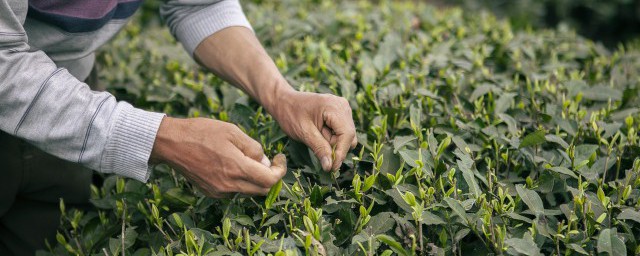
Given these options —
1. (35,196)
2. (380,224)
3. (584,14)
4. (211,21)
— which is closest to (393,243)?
(380,224)

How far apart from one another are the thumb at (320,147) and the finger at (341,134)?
0.08ft

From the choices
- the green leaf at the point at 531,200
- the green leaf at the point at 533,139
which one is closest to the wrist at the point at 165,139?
the green leaf at the point at 531,200

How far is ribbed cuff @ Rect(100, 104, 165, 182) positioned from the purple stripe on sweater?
1.58 ft

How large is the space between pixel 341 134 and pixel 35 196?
1262 millimetres

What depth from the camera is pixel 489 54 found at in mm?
3123

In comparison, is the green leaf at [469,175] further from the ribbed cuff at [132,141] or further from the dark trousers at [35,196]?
the dark trousers at [35,196]

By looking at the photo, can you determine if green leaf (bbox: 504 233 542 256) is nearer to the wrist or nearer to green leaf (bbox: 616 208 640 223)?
green leaf (bbox: 616 208 640 223)

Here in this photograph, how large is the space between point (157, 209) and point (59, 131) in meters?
0.37

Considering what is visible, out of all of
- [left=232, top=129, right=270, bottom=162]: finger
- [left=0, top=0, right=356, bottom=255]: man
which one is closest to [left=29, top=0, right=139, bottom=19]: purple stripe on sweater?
[left=0, top=0, right=356, bottom=255]: man

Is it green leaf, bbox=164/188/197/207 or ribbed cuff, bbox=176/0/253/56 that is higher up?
ribbed cuff, bbox=176/0/253/56

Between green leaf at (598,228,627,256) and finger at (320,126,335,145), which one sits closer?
green leaf at (598,228,627,256)

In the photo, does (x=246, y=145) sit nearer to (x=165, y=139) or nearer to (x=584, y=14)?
(x=165, y=139)

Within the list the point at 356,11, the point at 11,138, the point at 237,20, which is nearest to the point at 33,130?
the point at 11,138

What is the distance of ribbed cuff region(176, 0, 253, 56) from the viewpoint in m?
2.36
